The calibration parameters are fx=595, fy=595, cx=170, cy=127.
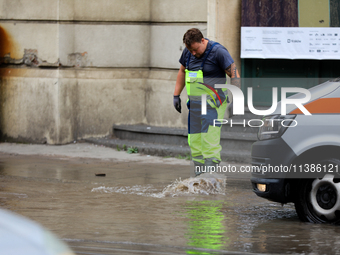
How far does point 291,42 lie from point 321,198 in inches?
239

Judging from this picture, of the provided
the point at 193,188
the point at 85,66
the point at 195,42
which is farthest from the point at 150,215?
the point at 85,66

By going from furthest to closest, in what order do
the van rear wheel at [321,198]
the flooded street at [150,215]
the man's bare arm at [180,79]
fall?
the man's bare arm at [180,79]
the van rear wheel at [321,198]
the flooded street at [150,215]

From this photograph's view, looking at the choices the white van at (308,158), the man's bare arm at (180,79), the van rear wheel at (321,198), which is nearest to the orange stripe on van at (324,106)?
the white van at (308,158)

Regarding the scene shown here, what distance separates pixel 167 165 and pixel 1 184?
2.98 m

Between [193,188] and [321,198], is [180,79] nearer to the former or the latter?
[193,188]

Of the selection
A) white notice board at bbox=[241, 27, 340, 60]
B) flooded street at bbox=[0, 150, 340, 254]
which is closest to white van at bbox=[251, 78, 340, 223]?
flooded street at bbox=[0, 150, 340, 254]

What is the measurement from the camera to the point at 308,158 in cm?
561

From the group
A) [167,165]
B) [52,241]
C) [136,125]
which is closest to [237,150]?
[167,165]

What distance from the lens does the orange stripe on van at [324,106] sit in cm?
552

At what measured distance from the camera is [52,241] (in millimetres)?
2381

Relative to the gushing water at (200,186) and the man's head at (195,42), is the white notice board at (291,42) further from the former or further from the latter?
the gushing water at (200,186)

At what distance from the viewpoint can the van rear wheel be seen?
5426mm

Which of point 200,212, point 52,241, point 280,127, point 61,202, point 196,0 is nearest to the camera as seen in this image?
point 52,241

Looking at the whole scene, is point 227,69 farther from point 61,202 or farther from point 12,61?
point 12,61
